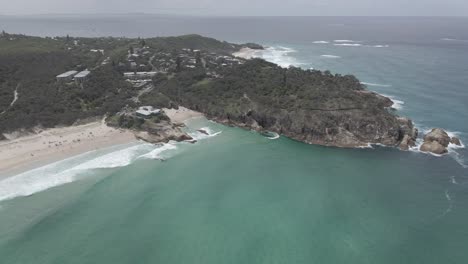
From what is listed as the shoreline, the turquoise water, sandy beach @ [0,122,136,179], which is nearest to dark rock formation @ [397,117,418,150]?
the turquoise water

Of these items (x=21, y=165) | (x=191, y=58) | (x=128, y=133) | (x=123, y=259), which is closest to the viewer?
(x=123, y=259)

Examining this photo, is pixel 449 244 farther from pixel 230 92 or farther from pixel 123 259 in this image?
pixel 230 92

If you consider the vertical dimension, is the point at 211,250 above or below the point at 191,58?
below

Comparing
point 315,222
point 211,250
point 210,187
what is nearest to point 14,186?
point 210,187

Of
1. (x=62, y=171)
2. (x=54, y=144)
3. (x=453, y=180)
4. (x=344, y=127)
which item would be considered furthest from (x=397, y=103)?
(x=54, y=144)

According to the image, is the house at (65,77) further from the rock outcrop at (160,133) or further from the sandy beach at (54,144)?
the rock outcrop at (160,133)

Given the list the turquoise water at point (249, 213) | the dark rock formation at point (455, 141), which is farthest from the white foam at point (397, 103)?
the turquoise water at point (249, 213)

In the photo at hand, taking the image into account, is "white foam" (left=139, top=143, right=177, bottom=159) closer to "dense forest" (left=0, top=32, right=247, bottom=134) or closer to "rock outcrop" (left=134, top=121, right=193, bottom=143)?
"rock outcrop" (left=134, top=121, right=193, bottom=143)
